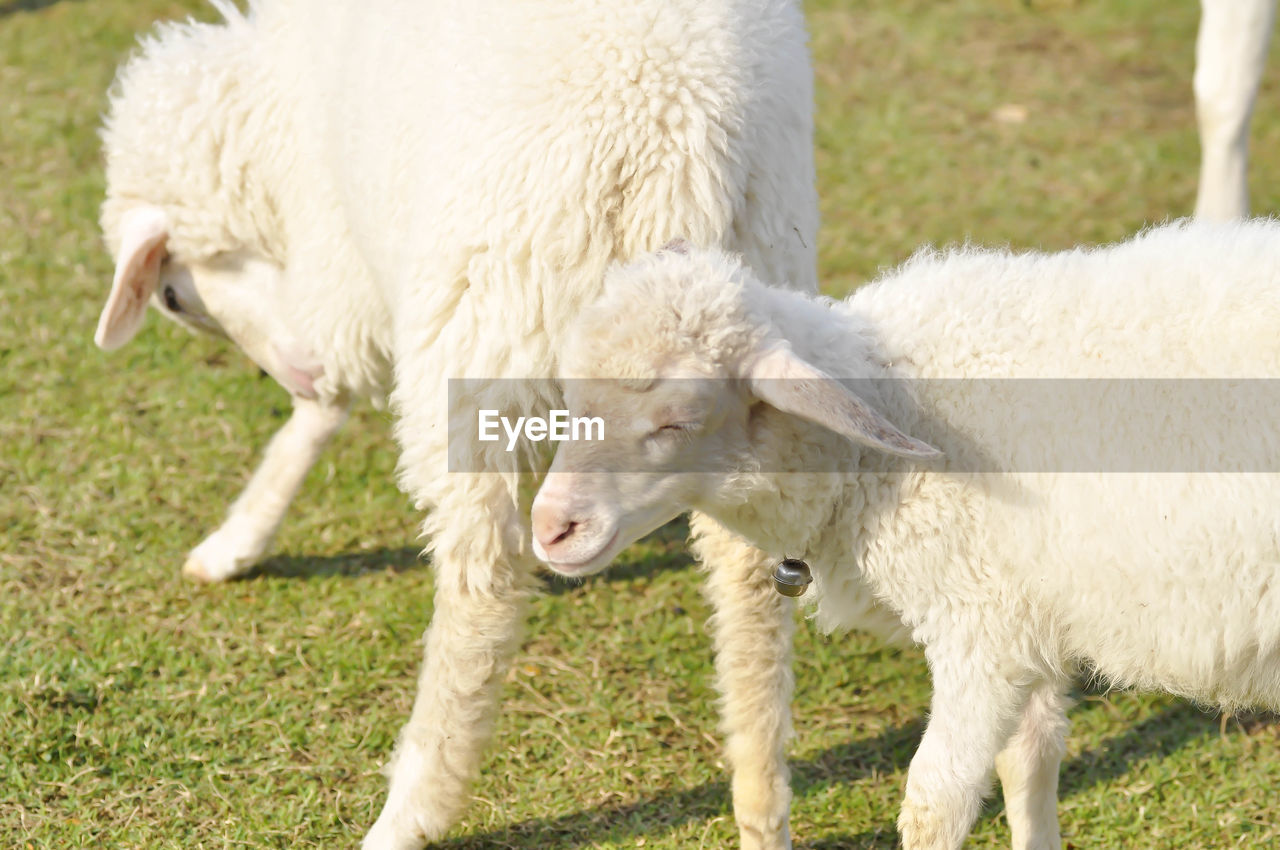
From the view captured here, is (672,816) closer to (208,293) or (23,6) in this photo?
(208,293)

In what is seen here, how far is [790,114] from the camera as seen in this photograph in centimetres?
272

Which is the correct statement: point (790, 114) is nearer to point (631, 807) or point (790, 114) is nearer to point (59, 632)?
point (631, 807)

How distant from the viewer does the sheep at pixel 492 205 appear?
8.34 feet

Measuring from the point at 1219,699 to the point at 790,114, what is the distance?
1.35m

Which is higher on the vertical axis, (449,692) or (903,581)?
(903,581)

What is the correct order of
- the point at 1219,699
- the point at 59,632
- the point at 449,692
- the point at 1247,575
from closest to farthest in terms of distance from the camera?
the point at 1247,575 → the point at 1219,699 → the point at 449,692 → the point at 59,632

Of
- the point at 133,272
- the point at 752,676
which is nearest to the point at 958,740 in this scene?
the point at 752,676

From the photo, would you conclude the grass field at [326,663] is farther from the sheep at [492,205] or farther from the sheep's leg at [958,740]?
the sheep's leg at [958,740]

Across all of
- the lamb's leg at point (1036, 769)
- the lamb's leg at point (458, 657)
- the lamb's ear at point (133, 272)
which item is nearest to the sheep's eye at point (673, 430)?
the lamb's leg at point (458, 657)

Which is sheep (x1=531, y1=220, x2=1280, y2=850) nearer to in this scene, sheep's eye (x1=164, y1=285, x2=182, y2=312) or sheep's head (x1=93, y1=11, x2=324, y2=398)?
sheep's head (x1=93, y1=11, x2=324, y2=398)

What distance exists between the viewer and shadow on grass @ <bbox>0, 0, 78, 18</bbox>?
285 inches

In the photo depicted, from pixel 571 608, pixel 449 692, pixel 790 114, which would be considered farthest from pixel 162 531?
pixel 790 114

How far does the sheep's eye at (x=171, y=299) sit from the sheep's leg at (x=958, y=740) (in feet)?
7.69

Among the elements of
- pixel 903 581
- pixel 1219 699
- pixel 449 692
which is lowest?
pixel 449 692
